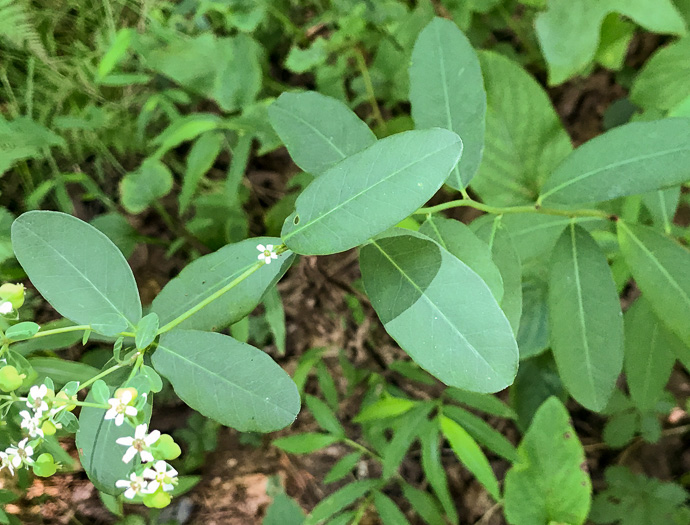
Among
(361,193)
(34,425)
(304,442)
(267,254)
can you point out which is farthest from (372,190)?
(304,442)

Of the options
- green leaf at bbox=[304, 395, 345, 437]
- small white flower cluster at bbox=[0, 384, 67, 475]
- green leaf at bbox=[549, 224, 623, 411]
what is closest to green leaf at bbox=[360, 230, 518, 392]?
green leaf at bbox=[549, 224, 623, 411]

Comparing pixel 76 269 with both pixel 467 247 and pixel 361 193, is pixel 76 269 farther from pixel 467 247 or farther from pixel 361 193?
pixel 467 247

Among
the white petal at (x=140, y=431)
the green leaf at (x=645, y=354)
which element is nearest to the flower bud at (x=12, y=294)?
the white petal at (x=140, y=431)

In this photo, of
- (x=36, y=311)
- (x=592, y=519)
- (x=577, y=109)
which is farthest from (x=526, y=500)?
(x=36, y=311)

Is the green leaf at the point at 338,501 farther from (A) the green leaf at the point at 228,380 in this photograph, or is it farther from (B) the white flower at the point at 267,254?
(B) the white flower at the point at 267,254

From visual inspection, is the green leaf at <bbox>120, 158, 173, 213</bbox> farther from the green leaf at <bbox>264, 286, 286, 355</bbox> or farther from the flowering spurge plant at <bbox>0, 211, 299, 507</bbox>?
the flowering spurge plant at <bbox>0, 211, 299, 507</bbox>

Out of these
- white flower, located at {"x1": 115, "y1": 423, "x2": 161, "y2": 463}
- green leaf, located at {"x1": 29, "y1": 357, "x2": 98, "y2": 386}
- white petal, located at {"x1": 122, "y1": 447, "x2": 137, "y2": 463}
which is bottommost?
green leaf, located at {"x1": 29, "y1": 357, "x2": 98, "y2": 386}
